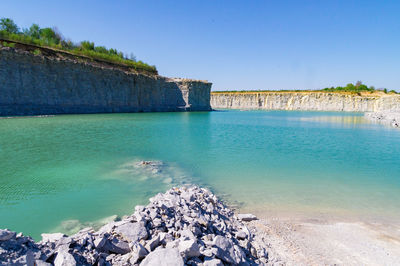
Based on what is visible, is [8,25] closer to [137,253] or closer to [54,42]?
[54,42]

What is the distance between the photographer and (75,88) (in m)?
30.5

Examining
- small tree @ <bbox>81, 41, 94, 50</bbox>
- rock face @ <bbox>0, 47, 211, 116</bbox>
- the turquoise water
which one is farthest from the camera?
small tree @ <bbox>81, 41, 94, 50</bbox>

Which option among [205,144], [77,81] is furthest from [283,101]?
[205,144]

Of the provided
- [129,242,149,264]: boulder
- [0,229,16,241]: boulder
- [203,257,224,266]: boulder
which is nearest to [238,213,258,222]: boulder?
[203,257,224,266]: boulder

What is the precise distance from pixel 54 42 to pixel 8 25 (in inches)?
240

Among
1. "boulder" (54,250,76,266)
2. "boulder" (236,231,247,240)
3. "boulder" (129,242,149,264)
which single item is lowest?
"boulder" (236,231,247,240)

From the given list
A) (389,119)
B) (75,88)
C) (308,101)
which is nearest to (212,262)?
(75,88)

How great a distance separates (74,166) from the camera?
755 cm

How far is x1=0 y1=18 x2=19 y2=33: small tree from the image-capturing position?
117 feet

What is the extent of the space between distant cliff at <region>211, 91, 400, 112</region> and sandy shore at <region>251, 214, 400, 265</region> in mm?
56989

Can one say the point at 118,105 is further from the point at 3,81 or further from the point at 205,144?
the point at 205,144

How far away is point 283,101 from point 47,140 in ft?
212

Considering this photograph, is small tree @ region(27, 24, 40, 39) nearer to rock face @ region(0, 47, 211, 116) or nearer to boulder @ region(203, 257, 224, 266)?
rock face @ region(0, 47, 211, 116)

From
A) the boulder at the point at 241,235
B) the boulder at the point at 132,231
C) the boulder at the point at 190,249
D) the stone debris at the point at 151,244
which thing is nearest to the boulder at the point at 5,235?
the stone debris at the point at 151,244
